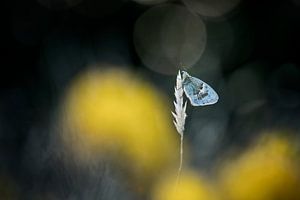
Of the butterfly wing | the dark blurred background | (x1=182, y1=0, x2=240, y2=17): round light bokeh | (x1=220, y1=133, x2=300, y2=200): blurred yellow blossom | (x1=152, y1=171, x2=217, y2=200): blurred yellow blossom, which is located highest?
the butterfly wing

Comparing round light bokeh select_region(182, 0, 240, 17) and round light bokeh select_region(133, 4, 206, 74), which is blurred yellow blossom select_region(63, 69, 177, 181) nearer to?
round light bokeh select_region(133, 4, 206, 74)

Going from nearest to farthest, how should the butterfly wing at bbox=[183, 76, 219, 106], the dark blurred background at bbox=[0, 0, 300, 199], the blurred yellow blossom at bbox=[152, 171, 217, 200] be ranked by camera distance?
the butterfly wing at bbox=[183, 76, 219, 106] < the blurred yellow blossom at bbox=[152, 171, 217, 200] < the dark blurred background at bbox=[0, 0, 300, 199]

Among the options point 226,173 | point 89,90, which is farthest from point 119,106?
point 226,173

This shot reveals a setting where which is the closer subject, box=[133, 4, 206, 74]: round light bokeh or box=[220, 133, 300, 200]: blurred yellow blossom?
box=[220, 133, 300, 200]: blurred yellow blossom

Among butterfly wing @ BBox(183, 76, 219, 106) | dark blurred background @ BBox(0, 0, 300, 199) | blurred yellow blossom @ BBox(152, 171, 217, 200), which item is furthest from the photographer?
dark blurred background @ BBox(0, 0, 300, 199)

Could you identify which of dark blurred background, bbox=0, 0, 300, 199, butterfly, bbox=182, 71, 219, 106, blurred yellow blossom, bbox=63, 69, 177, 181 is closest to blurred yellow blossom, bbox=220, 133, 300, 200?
dark blurred background, bbox=0, 0, 300, 199

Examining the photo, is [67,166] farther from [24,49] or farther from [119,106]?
[24,49]

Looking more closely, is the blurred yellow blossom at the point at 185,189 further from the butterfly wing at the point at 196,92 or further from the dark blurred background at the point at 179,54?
the butterfly wing at the point at 196,92
